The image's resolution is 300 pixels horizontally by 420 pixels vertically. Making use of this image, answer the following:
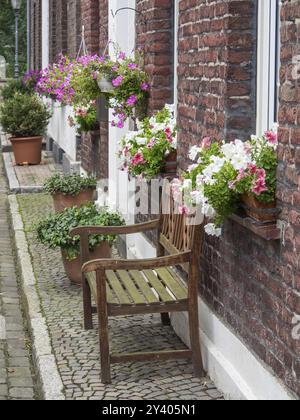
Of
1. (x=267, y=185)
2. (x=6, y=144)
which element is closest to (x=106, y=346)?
(x=267, y=185)

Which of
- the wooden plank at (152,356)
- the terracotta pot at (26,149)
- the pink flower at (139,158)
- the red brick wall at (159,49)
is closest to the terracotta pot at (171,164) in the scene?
the pink flower at (139,158)

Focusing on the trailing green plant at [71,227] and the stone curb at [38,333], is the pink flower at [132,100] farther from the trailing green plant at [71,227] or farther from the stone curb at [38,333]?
the stone curb at [38,333]

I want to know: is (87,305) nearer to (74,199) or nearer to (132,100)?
(132,100)

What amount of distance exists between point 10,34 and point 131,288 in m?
37.5

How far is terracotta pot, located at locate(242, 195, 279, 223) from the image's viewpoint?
4.39 m

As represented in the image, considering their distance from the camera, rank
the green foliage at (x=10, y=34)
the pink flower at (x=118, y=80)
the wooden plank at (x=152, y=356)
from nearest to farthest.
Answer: the wooden plank at (x=152, y=356) < the pink flower at (x=118, y=80) < the green foliage at (x=10, y=34)

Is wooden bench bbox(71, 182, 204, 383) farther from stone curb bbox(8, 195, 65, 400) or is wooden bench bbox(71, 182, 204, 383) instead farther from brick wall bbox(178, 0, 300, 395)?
stone curb bbox(8, 195, 65, 400)

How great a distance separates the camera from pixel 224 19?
5125 mm

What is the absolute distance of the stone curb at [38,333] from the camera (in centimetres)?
536

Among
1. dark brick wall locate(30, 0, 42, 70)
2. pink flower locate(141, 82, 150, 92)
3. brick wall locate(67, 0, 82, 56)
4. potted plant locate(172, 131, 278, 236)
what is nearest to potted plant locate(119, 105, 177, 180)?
pink flower locate(141, 82, 150, 92)

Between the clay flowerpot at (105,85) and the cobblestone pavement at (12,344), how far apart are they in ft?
6.12

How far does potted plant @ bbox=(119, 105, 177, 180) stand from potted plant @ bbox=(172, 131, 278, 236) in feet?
5.35

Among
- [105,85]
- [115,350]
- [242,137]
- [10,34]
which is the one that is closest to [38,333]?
[115,350]

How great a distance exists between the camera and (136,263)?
5.46 metres
